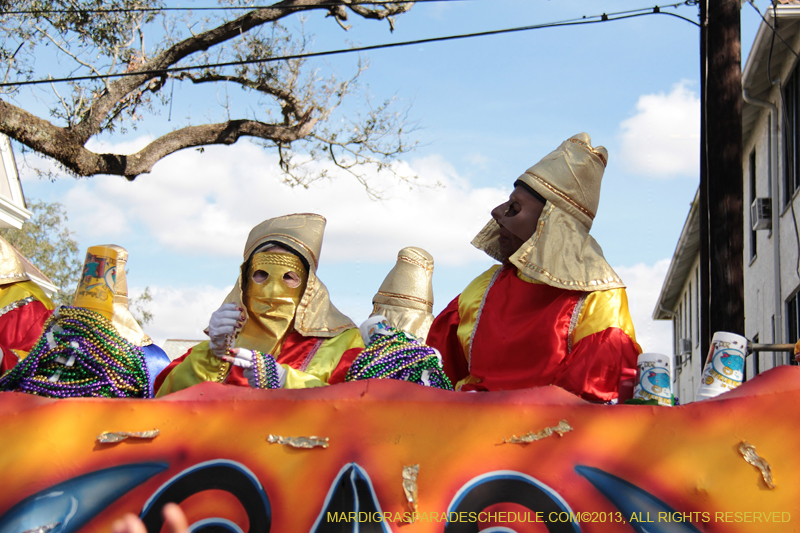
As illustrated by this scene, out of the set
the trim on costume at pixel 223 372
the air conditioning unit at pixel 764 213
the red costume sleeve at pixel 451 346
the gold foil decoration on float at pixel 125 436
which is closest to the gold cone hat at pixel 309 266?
the trim on costume at pixel 223 372

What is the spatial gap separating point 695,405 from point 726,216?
142 inches

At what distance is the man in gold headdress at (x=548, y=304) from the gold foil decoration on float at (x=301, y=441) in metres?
1.24

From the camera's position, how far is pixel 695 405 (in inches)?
87.7

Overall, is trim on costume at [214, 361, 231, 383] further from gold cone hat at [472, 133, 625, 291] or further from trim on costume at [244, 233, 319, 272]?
gold cone hat at [472, 133, 625, 291]

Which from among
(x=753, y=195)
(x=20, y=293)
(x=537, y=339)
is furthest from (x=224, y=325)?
(x=753, y=195)

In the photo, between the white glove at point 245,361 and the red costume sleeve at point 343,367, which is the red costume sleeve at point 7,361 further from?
the red costume sleeve at point 343,367

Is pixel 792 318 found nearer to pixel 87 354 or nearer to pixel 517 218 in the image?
pixel 517 218

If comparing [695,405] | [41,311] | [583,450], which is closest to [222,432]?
[583,450]

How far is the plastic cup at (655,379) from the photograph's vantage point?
2605 millimetres

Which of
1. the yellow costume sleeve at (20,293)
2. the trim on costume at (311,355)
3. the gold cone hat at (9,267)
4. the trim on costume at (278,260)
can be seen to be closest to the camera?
the trim on costume at (311,355)

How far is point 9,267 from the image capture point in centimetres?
515

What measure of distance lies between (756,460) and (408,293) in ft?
17.1

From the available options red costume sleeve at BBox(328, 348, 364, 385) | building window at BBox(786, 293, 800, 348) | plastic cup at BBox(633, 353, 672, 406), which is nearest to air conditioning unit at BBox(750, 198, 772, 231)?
building window at BBox(786, 293, 800, 348)

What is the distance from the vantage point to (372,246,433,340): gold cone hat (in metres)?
7.12
